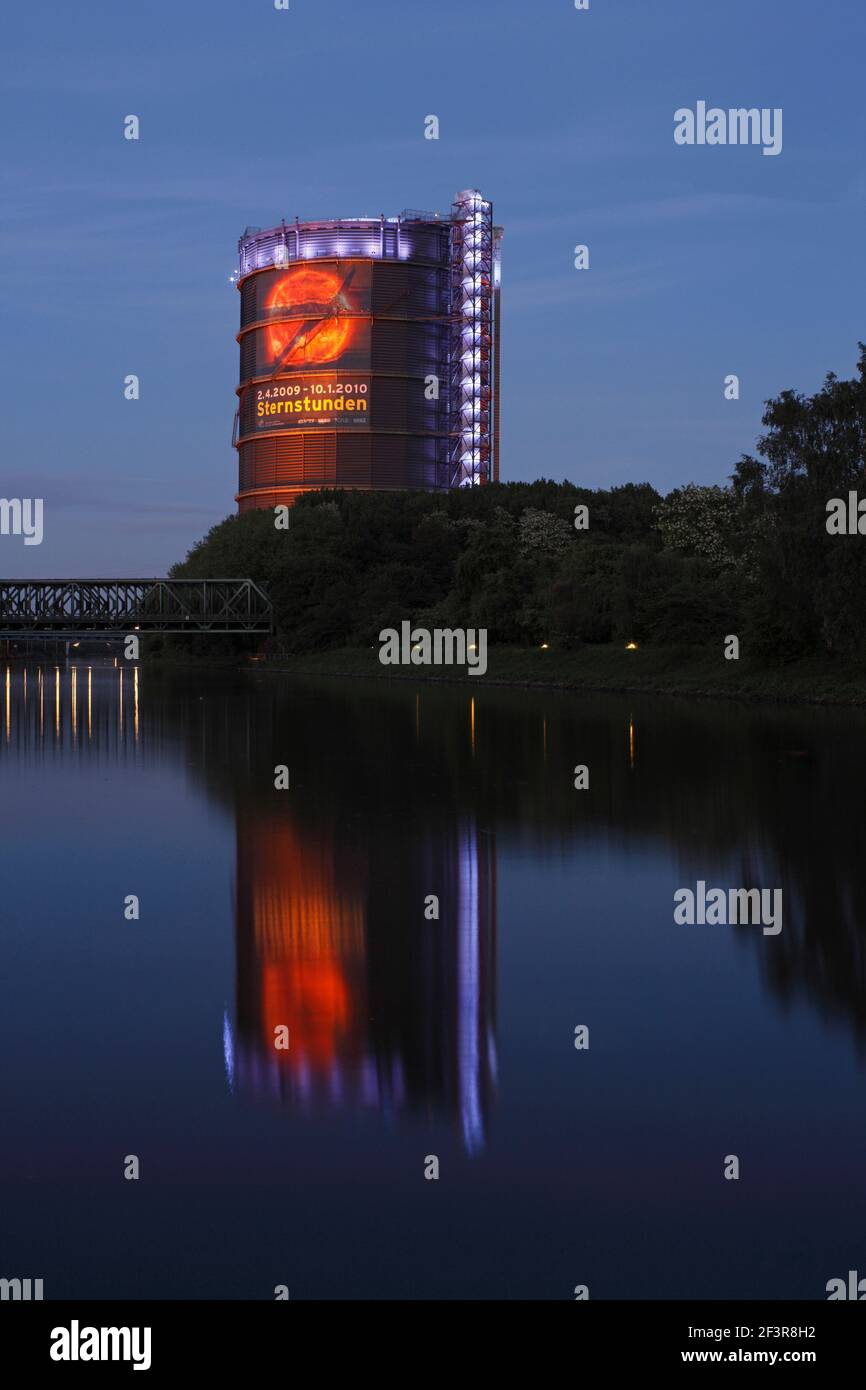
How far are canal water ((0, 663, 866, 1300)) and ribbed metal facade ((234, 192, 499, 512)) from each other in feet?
347

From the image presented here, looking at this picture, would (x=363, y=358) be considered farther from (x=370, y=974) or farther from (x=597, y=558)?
(x=370, y=974)

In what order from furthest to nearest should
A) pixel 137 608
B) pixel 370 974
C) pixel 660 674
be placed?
pixel 137 608, pixel 660 674, pixel 370 974

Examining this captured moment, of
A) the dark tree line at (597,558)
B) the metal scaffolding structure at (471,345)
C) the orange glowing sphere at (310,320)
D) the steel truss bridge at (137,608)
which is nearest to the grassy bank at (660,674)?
the dark tree line at (597,558)

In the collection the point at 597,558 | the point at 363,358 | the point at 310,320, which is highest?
the point at 310,320

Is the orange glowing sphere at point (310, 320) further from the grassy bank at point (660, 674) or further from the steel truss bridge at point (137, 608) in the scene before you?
the grassy bank at point (660, 674)

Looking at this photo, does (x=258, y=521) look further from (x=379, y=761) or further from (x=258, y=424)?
(x=379, y=761)

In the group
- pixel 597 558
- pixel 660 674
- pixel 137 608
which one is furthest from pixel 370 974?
pixel 137 608

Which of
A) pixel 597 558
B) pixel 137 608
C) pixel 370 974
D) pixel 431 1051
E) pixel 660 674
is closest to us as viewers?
pixel 431 1051

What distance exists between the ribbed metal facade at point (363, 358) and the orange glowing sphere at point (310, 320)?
0.30 ft

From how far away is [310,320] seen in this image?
126062mm

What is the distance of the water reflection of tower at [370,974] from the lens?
29.6 feet

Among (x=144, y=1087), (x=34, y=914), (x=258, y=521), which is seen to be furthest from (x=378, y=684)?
(x=144, y=1087)

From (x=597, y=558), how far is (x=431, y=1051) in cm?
7357

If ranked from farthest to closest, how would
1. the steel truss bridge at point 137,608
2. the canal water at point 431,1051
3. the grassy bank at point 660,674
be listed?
the steel truss bridge at point 137,608 < the grassy bank at point 660,674 < the canal water at point 431,1051
